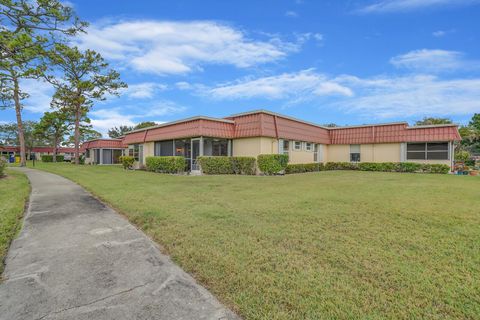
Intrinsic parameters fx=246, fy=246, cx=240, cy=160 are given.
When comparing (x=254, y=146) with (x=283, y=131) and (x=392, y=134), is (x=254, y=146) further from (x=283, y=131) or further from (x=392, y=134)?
(x=392, y=134)

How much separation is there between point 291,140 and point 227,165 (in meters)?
5.47

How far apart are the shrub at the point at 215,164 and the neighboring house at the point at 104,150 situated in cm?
2161

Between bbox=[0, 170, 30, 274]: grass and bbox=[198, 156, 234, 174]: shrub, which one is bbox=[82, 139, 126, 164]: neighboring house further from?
bbox=[0, 170, 30, 274]: grass

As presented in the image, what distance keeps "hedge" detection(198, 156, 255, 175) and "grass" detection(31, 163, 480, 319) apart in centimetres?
935

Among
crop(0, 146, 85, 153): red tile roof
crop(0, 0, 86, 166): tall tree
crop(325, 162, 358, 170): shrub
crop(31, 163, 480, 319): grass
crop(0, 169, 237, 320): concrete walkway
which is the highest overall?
crop(0, 0, 86, 166): tall tree

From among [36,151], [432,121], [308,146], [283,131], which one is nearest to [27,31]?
[283,131]

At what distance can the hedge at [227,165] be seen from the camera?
15.6 meters

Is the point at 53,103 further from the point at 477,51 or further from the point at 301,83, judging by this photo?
the point at 477,51

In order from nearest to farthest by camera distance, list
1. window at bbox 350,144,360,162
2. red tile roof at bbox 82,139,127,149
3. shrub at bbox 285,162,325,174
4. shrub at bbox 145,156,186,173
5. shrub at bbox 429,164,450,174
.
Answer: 1. shrub at bbox 145,156,186,173
2. shrub at bbox 285,162,325,174
3. shrub at bbox 429,164,450,174
4. window at bbox 350,144,360,162
5. red tile roof at bbox 82,139,127,149

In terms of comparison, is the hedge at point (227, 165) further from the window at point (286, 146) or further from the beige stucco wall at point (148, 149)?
the beige stucco wall at point (148, 149)

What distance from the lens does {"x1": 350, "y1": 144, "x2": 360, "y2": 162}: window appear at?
22.4 m

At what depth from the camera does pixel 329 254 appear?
10.7 feet

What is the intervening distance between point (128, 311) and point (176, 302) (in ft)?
1.35

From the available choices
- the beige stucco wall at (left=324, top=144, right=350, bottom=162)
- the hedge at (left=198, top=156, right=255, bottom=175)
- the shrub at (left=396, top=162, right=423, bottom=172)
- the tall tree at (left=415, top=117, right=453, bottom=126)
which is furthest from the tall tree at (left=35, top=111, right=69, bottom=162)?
the tall tree at (left=415, top=117, right=453, bottom=126)
